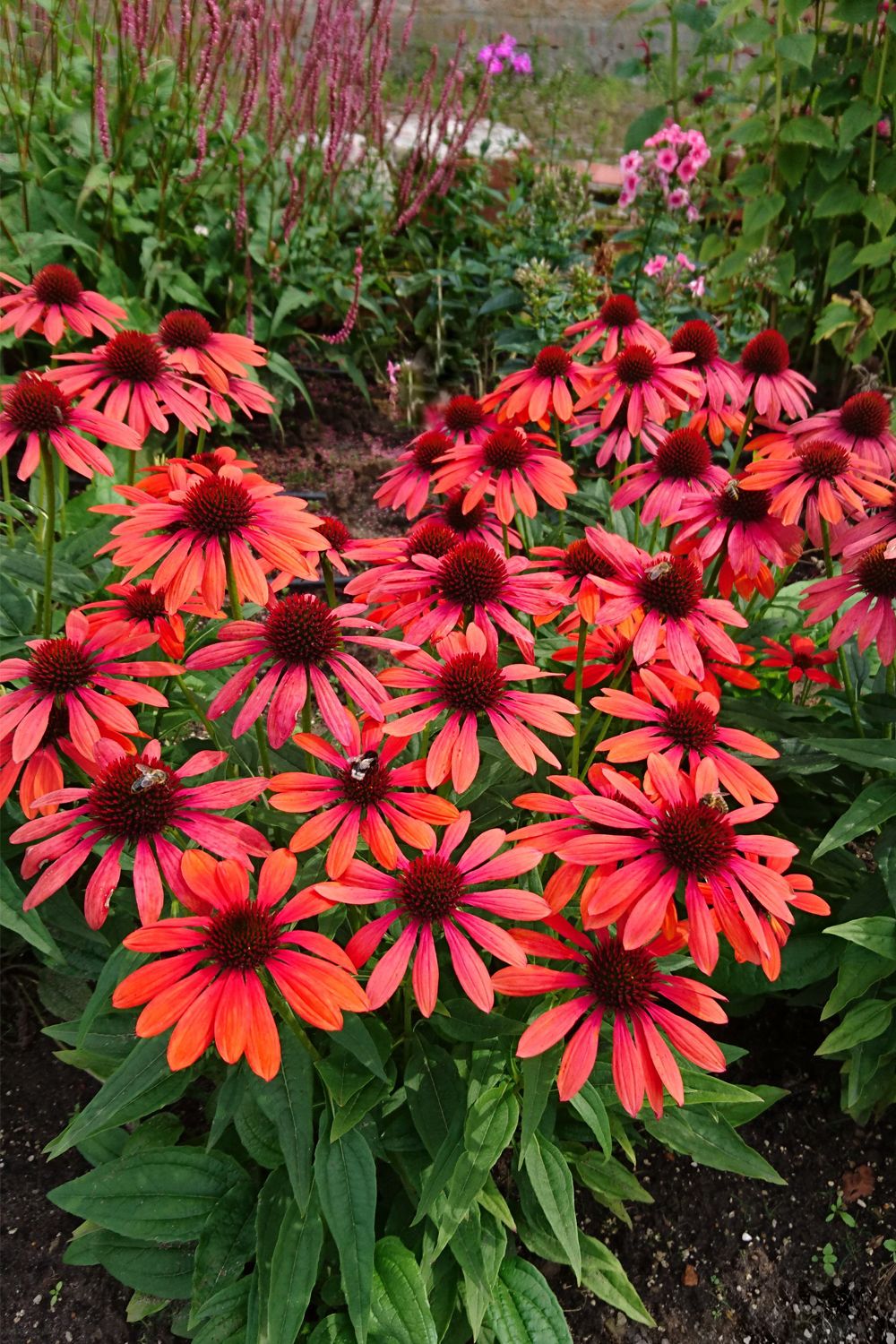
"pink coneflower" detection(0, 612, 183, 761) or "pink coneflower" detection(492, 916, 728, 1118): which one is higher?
"pink coneflower" detection(0, 612, 183, 761)

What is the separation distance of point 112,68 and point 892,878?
4136mm

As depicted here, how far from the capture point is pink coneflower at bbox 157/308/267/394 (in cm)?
179

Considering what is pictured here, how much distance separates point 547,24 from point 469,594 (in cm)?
954

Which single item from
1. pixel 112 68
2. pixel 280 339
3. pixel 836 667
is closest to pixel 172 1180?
pixel 836 667

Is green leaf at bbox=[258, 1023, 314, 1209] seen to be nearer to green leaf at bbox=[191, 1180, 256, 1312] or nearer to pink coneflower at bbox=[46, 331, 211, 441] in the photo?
green leaf at bbox=[191, 1180, 256, 1312]

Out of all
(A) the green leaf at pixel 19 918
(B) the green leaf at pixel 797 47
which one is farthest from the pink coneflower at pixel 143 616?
(B) the green leaf at pixel 797 47

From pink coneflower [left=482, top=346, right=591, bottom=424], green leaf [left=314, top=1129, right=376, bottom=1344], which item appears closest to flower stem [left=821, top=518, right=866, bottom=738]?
pink coneflower [left=482, top=346, right=591, bottom=424]

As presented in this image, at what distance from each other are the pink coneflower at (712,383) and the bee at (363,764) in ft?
3.59

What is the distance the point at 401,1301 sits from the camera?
4.44 feet

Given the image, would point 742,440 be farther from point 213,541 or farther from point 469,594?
point 213,541

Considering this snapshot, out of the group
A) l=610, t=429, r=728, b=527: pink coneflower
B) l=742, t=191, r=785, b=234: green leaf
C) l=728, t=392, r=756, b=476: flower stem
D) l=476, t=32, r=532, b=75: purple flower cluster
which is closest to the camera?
l=610, t=429, r=728, b=527: pink coneflower

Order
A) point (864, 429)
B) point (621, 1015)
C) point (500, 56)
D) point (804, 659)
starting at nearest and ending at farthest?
point (621, 1015) < point (864, 429) < point (804, 659) < point (500, 56)

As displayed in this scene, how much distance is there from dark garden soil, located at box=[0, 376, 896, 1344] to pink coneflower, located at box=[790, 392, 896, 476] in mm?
1186

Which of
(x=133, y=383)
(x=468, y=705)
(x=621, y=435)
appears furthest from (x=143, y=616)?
(x=621, y=435)
